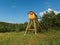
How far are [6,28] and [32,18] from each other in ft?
14.5

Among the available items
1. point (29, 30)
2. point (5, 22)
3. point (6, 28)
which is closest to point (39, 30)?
point (29, 30)

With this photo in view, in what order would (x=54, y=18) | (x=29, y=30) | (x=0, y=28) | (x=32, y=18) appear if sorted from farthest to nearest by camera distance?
(x=54, y=18) < (x=0, y=28) < (x=29, y=30) < (x=32, y=18)

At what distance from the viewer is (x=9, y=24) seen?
22.9 m

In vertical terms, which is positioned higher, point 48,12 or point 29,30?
point 48,12

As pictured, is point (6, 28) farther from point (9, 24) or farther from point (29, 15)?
point (29, 15)

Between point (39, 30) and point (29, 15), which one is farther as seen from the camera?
point (39, 30)

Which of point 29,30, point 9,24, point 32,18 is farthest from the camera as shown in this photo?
point 9,24

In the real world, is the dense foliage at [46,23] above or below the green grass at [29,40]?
above

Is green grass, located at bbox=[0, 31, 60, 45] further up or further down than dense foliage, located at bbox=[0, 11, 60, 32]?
further down

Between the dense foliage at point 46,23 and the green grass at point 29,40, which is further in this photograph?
the dense foliage at point 46,23

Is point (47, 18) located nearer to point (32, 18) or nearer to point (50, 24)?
point (50, 24)

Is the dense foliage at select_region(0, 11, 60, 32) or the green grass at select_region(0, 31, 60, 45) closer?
the green grass at select_region(0, 31, 60, 45)

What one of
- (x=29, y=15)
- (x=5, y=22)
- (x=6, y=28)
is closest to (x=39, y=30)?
(x=29, y=15)

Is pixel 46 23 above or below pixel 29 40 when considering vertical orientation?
above
